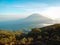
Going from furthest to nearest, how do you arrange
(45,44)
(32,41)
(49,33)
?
(49,33)
(32,41)
(45,44)

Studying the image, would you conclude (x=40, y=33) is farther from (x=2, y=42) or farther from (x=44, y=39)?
(x=2, y=42)

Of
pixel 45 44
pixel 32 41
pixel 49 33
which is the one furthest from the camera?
pixel 49 33

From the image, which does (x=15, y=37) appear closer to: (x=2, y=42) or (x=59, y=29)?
(x=2, y=42)

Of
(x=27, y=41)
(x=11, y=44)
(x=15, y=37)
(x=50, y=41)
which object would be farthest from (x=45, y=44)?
(x=15, y=37)

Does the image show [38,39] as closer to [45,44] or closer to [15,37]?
[45,44]

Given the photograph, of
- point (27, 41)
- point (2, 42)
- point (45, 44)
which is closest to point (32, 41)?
point (27, 41)

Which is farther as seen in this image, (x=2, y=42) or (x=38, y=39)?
(x=38, y=39)

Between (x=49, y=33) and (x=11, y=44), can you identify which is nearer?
(x=11, y=44)
